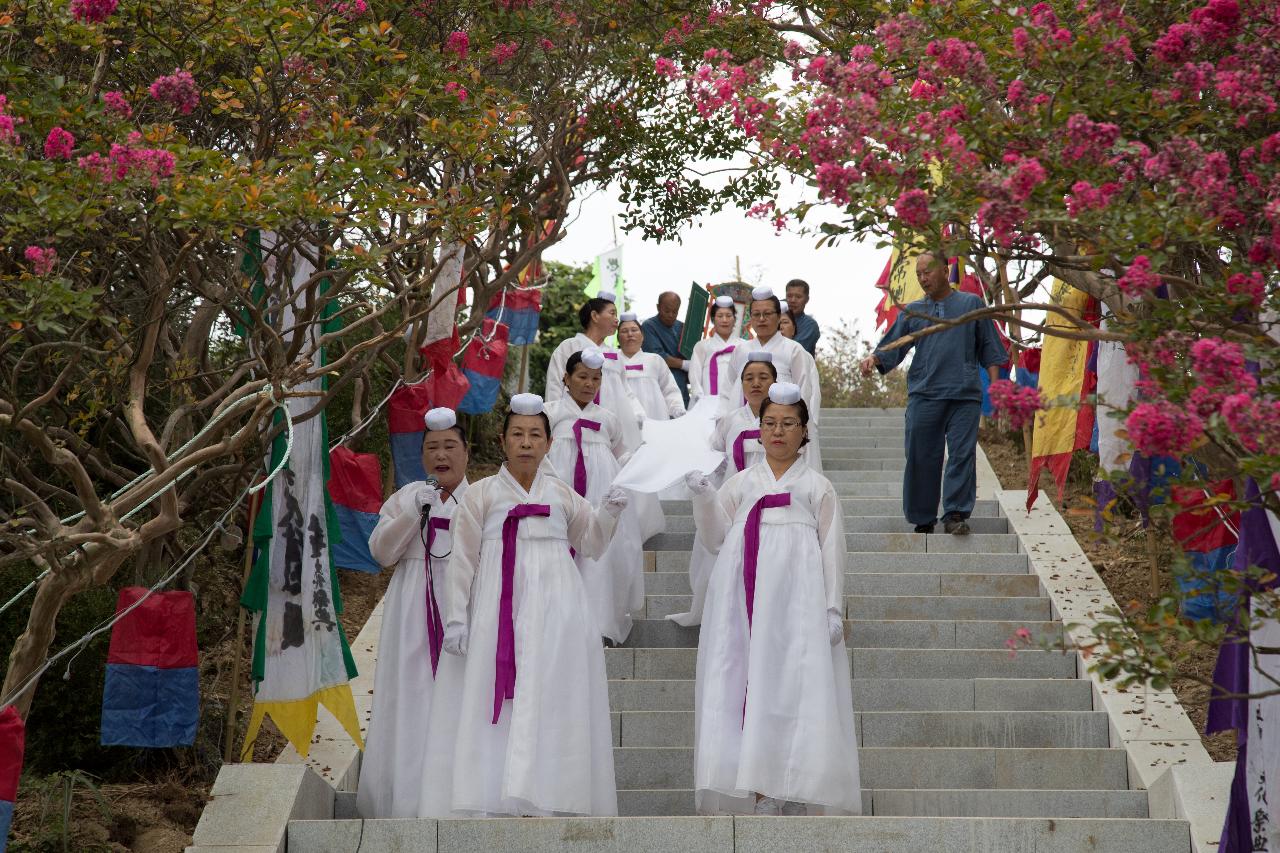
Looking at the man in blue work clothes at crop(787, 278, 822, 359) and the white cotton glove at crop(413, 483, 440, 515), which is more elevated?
the man in blue work clothes at crop(787, 278, 822, 359)

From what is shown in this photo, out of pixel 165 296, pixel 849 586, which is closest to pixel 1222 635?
pixel 165 296

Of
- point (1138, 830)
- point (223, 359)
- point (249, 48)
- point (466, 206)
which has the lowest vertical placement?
point (1138, 830)

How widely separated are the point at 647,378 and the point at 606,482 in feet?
8.32

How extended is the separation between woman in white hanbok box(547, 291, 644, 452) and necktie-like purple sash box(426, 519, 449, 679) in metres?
2.94

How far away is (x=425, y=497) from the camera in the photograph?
698cm

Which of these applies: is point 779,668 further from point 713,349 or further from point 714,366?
point 713,349

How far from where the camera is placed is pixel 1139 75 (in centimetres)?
538

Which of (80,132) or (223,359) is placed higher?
(80,132)

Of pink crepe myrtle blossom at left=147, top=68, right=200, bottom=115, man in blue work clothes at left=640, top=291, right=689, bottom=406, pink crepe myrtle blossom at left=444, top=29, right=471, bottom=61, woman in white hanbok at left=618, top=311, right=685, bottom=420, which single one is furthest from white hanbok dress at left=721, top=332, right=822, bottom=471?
pink crepe myrtle blossom at left=147, top=68, right=200, bottom=115

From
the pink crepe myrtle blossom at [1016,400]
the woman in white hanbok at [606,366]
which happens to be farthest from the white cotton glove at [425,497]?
the pink crepe myrtle blossom at [1016,400]

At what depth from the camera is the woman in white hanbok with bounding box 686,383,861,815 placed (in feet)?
21.0

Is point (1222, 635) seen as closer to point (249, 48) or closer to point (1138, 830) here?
point (1138, 830)

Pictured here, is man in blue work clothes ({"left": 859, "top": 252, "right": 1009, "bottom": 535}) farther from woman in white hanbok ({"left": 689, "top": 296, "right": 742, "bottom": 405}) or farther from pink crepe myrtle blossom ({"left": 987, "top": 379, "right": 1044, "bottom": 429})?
pink crepe myrtle blossom ({"left": 987, "top": 379, "right": 1044, "bottom": 429})

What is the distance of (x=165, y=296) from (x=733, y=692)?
289 centimetres
